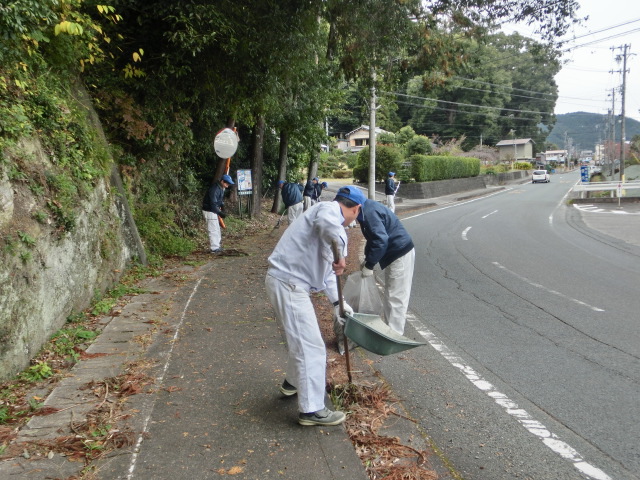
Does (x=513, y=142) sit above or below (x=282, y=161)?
above

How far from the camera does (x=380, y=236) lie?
18.2 feet

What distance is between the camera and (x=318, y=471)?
349cm

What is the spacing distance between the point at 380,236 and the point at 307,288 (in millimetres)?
1600

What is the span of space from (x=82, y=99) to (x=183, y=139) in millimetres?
3319

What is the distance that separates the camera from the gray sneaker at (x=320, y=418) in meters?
4.01

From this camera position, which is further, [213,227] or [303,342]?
[213,227]

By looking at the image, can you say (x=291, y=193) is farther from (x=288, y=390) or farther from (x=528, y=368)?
(x=288, y=390)

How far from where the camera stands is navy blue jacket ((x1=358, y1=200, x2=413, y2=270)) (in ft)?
18.2

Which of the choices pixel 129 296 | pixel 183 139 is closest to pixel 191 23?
pixel 183 139

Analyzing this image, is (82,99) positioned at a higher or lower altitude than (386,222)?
higher

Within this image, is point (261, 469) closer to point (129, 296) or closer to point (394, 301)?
point (394, 301)

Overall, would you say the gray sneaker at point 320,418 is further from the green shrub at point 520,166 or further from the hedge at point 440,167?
the green shrub at point 520,166

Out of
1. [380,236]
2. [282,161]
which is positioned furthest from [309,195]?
[380,236]

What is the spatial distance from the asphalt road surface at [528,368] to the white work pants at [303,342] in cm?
95
